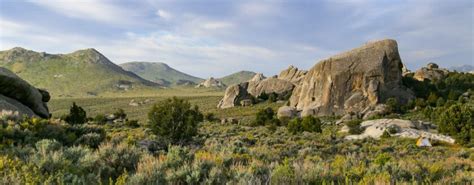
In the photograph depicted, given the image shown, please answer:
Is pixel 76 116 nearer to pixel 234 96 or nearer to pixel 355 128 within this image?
pixel 355 128

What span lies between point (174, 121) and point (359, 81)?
45.1 metres

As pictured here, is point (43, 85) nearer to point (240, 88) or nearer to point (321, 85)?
point (240, 88)

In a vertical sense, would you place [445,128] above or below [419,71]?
below

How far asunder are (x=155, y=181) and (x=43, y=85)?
683ft

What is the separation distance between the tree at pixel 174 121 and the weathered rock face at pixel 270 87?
6643 centimetres

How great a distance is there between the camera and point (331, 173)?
678 centimetres

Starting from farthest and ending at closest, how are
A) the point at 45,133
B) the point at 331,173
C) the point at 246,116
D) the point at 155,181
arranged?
the point at 246,116 < the point at 45,133 < the point at 331,173 < the point at 155,181

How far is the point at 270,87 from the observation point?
301 ft

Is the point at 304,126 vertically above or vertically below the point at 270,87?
below

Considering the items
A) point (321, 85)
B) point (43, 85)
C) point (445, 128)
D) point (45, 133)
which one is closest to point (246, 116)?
point (321, 85)

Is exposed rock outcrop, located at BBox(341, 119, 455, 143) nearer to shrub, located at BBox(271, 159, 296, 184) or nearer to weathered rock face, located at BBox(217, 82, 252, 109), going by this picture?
shrub, located at BBox(271, 159, 296, 184)

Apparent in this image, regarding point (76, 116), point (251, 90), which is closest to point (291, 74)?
point (251, 90)

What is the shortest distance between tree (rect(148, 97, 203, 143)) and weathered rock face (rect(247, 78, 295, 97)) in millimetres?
66432

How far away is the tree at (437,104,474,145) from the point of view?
106 ft
